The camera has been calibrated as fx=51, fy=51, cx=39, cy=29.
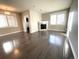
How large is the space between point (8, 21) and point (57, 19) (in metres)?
6.14

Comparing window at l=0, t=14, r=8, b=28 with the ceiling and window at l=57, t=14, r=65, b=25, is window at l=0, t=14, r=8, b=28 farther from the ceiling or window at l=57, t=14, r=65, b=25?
window at l=57, t=14, r=65, b=25

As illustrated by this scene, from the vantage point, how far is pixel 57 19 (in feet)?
22.5

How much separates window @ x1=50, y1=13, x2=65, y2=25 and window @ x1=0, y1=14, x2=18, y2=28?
5.04 metres

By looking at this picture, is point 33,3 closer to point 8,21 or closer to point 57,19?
point 8,21

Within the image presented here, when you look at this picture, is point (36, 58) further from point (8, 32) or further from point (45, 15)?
point (45, 15)

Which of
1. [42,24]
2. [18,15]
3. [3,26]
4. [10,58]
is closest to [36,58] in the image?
[10,58]

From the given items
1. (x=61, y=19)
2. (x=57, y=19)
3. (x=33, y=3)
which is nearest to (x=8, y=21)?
(x=33, y=3)

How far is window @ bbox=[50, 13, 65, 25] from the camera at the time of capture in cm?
639

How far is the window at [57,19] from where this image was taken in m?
6.39

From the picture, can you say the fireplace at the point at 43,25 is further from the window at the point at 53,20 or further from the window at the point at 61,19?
the window at the point at 61,19

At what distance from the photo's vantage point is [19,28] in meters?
7.21

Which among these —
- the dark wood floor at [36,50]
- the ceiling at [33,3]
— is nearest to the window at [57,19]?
the ceiling at [33,3]

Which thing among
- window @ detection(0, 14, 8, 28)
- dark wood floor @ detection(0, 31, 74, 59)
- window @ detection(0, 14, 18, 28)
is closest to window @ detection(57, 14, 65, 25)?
dark wood floor @ detection(0, 31, 74, 59)

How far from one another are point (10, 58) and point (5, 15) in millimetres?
5361
